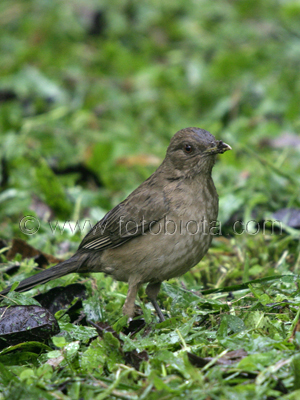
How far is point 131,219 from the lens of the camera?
4.80 meters

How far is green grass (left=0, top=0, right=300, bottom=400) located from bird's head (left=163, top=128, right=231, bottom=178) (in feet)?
3.38

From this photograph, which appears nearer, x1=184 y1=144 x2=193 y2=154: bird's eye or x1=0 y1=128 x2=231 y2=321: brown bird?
x1=0 y1=128 x2=231 y2=321: brown bird

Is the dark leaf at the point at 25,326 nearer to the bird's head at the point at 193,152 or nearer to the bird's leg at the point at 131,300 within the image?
the bird's leg at the point at 131,300

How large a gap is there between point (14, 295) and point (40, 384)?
1231 millimetres

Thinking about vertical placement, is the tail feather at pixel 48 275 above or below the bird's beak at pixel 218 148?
below

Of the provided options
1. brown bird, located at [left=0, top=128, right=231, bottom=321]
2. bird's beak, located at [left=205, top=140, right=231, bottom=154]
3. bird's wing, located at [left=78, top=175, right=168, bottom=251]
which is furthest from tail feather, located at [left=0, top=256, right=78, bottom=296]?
bird's beak, located at [left=205, top=140, right=231, bottom=154]

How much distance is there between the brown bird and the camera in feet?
14.8

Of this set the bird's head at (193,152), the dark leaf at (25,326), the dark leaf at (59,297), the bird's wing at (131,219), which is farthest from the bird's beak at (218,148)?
the dark leaf at (25,326)

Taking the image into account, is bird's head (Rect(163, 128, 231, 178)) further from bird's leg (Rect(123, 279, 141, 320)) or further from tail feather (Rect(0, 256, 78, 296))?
tail feather (Rect(0, 256, 78, 296))

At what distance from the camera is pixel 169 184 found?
481 centimetres

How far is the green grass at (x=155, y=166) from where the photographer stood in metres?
3.44

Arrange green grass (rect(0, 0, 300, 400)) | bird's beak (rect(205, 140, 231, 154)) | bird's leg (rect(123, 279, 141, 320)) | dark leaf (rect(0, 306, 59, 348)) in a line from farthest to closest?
bird's beak (rect(205, 140, 231, 154)) < bird's leg (rect(123, 279, 141, 320)) < dark leaf (rect(0, 306, 59, 348)) < green grass (rect(0, 0, 300, 400))

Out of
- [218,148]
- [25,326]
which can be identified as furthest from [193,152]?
[25,326]

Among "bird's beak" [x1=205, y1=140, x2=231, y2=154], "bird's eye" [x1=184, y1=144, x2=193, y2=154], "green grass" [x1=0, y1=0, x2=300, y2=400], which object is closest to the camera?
"green grass" [x1=0, y1=0, x2=300, y2=400]
